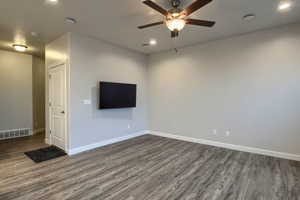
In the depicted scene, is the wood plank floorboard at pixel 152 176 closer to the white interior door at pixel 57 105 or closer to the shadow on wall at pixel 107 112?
the white interior door at pixel 57 105

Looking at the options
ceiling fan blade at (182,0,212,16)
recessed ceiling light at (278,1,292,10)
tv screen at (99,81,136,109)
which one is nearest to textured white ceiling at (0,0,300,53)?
recessed ceiling light at (278,1,292,10)

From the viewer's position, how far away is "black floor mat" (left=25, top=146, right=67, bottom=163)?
3492 mm

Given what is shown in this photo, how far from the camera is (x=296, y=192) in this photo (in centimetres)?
232

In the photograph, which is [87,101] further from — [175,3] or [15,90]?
[15,90]

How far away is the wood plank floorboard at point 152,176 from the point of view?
2.26m

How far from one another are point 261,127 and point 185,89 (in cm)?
223

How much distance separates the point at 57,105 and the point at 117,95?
1.60 metres

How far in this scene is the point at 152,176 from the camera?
9.07ft

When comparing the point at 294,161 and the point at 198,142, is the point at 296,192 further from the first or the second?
the point at 198,142

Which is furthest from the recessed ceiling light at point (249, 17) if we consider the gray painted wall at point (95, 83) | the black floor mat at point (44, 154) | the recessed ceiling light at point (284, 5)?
the black floor mat at point (44, 154)

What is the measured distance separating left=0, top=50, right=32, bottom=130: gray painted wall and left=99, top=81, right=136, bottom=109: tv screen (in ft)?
11.2

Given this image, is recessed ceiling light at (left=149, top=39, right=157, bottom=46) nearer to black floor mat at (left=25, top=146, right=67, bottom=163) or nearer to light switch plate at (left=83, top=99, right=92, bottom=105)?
light switch plate at (left=83, top=99, right=92, bottom=105)

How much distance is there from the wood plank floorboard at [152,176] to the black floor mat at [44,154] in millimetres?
148

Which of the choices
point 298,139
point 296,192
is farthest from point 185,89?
point 296,192
